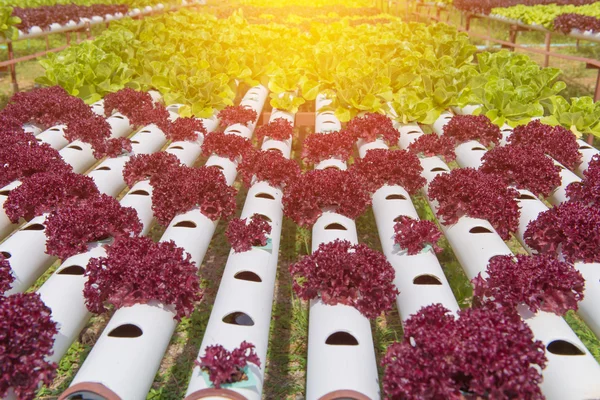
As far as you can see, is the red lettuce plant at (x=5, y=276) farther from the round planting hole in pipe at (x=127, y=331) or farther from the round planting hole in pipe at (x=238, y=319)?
the round planting hole in pipe at (x=238, y=319)

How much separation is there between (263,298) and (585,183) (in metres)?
3.43

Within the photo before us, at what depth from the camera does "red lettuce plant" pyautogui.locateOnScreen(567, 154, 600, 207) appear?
508 centimetres

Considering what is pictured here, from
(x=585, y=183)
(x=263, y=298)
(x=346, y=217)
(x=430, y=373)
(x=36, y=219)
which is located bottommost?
(x=430, y=373)

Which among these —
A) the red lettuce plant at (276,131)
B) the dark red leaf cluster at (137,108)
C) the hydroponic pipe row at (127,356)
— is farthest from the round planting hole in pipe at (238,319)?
the dark red leaf cluster at (137,108)

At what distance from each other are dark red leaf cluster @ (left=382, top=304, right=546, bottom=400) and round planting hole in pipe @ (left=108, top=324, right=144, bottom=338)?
5.74 feet

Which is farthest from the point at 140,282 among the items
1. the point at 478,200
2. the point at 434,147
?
the point at 434,147

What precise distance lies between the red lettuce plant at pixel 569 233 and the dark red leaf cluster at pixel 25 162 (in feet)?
14.9

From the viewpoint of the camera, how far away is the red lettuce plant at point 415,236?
4469 millimetres

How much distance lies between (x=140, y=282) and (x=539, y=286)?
8.90ft

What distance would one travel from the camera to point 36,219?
494 cm

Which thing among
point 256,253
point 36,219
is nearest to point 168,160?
point 36,219

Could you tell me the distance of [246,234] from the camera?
454 centimetres

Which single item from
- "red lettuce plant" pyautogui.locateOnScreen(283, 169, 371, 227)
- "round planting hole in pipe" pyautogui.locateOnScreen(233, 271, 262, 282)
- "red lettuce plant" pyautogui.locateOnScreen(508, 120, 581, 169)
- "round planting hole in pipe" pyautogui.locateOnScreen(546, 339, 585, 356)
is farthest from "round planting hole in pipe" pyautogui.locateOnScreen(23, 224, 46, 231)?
"red lettuce plant" pyautogui.locateOnScreen(508, 120, 581, 169)

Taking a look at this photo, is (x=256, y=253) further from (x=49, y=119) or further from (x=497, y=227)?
(x=49, y=119)
